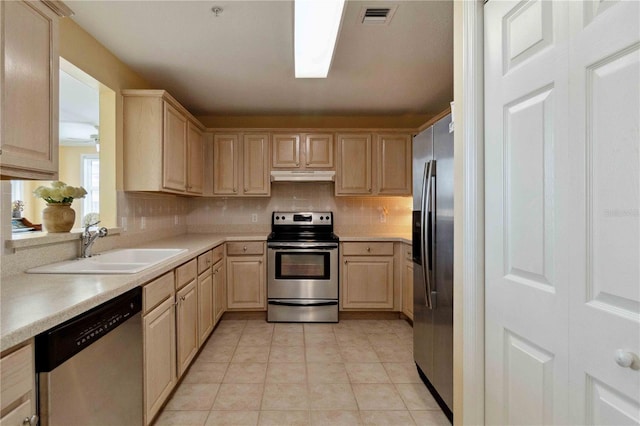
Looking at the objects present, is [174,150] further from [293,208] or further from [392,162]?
[392,162]

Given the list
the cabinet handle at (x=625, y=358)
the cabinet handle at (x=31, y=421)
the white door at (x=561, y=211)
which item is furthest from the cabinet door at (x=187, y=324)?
the cabinet handle at (x=625, y=358)

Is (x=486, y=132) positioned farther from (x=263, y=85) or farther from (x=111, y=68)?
(x=111, y=68)

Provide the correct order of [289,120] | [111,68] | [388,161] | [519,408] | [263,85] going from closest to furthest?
1. [519,408]
2. [111,68]
3. [263,85]
4. [388,161]
5. [289,120]

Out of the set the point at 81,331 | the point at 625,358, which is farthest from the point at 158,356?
the point at 625,358

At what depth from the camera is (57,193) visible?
1.92m

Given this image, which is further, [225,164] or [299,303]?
[225,164]

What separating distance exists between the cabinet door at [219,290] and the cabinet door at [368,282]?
4.31 feet

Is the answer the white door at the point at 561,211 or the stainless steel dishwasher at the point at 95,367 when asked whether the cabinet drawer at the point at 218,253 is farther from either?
the white door at the point at 561,211

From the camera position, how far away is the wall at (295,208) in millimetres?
4121

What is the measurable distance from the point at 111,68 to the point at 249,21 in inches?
48.9

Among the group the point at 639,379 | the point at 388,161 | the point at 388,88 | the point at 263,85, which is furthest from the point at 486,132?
the point at 388,161

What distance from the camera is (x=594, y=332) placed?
2.68ft

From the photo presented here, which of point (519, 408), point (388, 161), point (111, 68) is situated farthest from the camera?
point (388, 161)

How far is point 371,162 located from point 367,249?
1.09 metres
